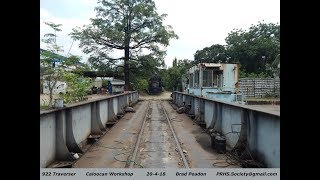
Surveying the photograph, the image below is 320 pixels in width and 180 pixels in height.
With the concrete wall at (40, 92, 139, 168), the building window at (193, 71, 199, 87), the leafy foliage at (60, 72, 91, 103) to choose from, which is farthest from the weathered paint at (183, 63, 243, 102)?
the concrete wall at (40, 92, 139, 168)

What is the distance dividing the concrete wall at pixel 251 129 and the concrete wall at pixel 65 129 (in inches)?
124

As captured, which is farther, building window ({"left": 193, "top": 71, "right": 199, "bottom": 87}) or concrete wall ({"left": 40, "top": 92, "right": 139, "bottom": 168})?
building window ({"left": 193, "top": 71, "right": 199, "bottom": 87})

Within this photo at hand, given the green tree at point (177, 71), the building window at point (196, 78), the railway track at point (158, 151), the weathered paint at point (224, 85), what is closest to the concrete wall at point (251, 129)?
the railway track at point (158, 151)

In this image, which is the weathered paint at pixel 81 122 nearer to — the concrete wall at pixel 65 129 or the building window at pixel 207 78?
the concrete wall at pixel 65 129

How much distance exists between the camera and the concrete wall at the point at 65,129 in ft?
17.4

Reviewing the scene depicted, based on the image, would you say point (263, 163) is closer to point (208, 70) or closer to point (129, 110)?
point (208, 70)

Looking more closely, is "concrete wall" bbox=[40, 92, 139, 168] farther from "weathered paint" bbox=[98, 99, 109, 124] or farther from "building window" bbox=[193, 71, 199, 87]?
"building window" bbox=[193, 71, 199, 87]

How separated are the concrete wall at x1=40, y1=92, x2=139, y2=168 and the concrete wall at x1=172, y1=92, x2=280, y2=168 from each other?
3.15 metres

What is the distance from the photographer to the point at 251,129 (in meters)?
5.95

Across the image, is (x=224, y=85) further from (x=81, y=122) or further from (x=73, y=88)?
(x=81, y=122)

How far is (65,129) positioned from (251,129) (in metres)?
3.44

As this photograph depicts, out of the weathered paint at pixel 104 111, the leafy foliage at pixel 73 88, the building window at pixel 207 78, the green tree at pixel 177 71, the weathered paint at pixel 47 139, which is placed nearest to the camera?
the weathered paint at pixel 47 139

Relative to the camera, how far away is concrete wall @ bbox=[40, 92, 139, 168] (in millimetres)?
5293

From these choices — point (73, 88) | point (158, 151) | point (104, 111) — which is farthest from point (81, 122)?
point (104, 111)
